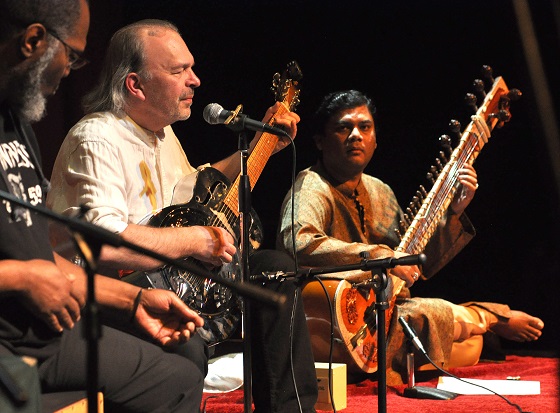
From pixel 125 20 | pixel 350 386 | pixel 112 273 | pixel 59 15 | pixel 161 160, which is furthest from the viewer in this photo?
pixel 125 20

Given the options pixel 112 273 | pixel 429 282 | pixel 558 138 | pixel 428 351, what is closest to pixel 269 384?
pixel 112 273

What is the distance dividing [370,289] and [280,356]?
1105 millimetres

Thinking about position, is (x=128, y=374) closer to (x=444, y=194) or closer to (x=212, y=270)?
(x=212, y=270)

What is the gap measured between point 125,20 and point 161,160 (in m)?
1.97

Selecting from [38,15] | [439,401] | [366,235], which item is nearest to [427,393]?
[439,401]

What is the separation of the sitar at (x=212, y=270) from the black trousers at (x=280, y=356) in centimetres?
12

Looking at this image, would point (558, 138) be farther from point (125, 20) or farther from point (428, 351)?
point (125, 20)

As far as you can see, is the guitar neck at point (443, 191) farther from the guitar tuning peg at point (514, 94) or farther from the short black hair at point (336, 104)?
the short black hair at point (336, 104)

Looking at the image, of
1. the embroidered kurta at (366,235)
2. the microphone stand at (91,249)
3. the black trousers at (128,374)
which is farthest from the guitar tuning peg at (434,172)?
the microphone stand at (91,249)

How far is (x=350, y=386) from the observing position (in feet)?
13.4

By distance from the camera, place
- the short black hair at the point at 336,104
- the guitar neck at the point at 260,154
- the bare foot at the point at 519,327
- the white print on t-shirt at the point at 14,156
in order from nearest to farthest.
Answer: the white print on t-shirt at the point at 14,156 < the guitar neck at the point at 260,154 < the short black hair at the point at 336,104 < the bare foot at the point at 519,327

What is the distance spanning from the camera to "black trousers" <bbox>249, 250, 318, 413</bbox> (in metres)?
3.00

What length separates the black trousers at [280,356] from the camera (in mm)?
3004

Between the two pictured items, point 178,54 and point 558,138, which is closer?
point 558,138
